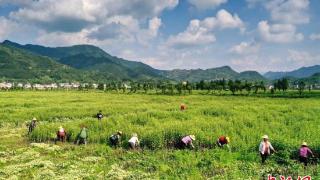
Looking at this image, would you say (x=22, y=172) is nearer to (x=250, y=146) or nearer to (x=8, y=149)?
(x=8, y=149)

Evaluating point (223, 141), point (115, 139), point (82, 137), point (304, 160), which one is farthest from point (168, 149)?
point (304, 160)

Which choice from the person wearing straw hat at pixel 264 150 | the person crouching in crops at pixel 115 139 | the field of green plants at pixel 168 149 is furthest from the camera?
the person crouching in crops at pixel 115 139

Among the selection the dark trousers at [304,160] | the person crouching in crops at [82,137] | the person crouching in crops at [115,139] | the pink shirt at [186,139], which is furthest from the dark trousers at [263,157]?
the person crouching in crops at [82,137]

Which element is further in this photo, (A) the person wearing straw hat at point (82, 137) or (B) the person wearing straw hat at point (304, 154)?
(A) the person wearing straw hat at point (82, 137)

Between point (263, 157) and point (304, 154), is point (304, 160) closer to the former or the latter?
point (304, 154)

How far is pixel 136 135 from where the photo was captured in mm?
38656

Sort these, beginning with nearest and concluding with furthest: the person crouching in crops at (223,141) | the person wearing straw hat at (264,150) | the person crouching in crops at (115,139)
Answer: the person wearing straw hat at (264,150) < the person crouching in crops at (223,141) < the person crouching in crops at (115,139)

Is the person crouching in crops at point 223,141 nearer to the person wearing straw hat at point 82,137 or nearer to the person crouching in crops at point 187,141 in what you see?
the person crouching in crops at point 187,141

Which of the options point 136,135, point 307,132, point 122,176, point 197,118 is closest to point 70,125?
point 136,135

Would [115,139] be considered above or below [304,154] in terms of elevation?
below

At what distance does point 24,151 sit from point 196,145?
16.8m

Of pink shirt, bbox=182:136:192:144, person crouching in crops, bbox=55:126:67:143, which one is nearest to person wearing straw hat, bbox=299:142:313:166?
pink shirt, bbox=182:136:192:144

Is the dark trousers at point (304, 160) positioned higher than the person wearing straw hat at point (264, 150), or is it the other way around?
the person wearing straw hat at point (264, 150)

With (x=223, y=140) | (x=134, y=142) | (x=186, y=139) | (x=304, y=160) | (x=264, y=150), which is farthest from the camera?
(x=134, y=142)
